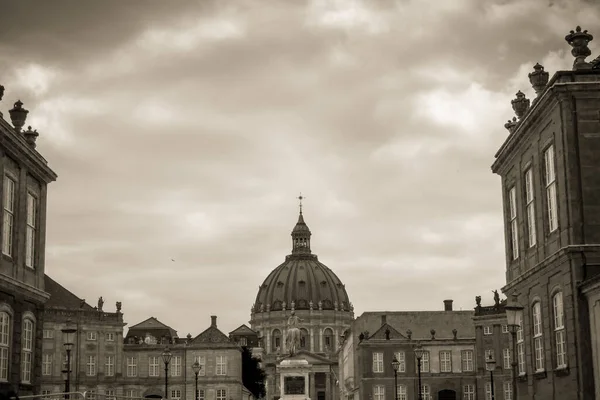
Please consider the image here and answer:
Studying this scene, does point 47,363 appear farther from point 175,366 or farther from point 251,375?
point 251,375

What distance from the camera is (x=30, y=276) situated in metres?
34.8

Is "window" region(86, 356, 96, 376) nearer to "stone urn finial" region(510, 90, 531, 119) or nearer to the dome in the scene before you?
"stone urn finial" region(510, 90, 531, 119)

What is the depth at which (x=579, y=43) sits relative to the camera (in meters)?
29.2

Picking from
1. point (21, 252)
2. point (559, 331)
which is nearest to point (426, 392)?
point (559, 331)

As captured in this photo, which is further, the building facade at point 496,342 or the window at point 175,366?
the window at point 175,366

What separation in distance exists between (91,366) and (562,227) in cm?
7624

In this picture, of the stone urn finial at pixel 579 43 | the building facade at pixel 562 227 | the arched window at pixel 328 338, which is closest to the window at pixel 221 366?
the arched window at pixel 328 338

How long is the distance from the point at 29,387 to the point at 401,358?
70.9 m

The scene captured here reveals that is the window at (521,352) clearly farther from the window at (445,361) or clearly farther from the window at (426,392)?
the window at (445,361)

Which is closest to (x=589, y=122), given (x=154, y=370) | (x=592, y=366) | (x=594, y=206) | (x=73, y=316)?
(x=594, y=206)

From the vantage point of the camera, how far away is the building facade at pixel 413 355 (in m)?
101

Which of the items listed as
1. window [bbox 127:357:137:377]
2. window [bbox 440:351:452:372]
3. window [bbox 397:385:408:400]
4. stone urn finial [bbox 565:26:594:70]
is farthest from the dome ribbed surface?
stone urn finial [bbox 565:26:594:70]

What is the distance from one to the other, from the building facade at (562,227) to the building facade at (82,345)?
218 feet

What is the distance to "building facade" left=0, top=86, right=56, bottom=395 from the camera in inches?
1239
